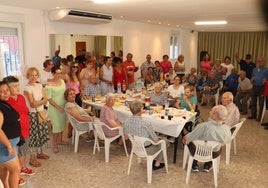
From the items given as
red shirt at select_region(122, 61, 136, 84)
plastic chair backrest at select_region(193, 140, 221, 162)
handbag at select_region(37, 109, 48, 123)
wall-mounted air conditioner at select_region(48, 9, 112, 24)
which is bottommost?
plastic chair backrest at select_region(193, 140, 221, 162)

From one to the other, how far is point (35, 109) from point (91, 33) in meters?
3.44

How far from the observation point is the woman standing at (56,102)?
12.7ft

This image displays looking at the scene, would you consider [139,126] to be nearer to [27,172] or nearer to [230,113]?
[230,113]

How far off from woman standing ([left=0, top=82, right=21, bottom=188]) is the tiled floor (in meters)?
0.62

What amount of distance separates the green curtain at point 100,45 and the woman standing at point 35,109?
3.23 metres

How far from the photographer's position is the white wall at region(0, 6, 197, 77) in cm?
488

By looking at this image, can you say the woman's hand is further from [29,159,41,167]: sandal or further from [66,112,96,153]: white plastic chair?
[66,112,96,153]: white plastic chair

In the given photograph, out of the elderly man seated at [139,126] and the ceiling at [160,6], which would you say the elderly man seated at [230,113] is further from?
the elderly man seated at [139,126]

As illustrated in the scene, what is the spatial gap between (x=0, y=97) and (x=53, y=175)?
54.8 inches

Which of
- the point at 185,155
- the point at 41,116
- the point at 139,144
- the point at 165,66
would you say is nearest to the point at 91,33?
the point at 165,66

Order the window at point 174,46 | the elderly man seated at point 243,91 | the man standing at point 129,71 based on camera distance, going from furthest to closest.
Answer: the window at point 174,46
the man standing at point 129,71
the elderly man seated at point 243,91

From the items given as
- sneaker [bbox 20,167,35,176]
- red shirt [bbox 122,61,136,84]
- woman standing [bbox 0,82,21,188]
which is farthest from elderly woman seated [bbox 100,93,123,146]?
red shirt [bbox 122,61,136,84]

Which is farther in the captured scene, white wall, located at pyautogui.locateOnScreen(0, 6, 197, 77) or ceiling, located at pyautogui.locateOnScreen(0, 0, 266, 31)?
white wall, located at pyautogui.locateOnScreen(0, 6, 197, 77)

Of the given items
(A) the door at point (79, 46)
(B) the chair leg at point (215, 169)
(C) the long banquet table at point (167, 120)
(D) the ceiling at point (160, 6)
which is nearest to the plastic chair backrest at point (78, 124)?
(C) the long banquet table at point (167, 120)
